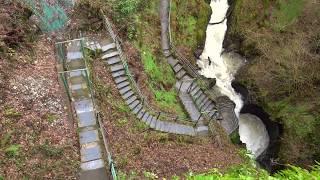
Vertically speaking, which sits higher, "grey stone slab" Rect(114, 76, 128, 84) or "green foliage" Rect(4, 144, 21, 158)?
"grey stone slab" Rect(114, 76, 128, 84)

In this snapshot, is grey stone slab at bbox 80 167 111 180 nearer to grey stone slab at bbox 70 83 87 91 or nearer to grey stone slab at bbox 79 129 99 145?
grey stone slab at bbox 79 129 99 145

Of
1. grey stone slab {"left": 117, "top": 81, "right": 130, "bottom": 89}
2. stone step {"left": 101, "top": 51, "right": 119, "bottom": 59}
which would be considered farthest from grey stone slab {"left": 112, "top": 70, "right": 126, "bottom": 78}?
stone step {"left": 101, "top": 51, "right": 119, "bottom": 59}

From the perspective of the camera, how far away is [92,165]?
54.2 feet

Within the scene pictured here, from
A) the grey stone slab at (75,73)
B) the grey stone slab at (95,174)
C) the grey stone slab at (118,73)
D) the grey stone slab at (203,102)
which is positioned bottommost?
the grey stone slab at (203,102)

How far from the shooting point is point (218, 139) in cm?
2380

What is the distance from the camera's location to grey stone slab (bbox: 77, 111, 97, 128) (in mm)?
17938

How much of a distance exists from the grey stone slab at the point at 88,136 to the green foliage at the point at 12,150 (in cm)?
Answer: 269

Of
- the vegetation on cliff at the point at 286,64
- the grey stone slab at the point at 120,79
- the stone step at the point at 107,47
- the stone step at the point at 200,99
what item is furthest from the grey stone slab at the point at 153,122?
the vegetation on cliff at the point at 286,64

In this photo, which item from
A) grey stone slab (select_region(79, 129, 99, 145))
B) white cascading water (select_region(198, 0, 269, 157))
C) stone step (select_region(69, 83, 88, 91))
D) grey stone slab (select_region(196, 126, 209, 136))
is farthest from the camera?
white cascading water (select_region(198, 0, 269, 157))

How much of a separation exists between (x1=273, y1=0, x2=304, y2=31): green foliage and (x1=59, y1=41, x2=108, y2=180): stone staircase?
1593 cm

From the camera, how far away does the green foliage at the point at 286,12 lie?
29.9 m

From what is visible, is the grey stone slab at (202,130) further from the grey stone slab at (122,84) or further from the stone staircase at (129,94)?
the grey stone slab at (122,84)

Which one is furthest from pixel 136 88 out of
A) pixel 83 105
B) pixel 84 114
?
pixel 84 114

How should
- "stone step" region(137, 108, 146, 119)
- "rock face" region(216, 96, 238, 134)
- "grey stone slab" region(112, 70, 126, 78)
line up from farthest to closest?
"rock face" region(216, 96, 238, 134)
"grey stone slab" region(112, 70, 126, 78)
"stone step" region(137, 108, 146, 119)
